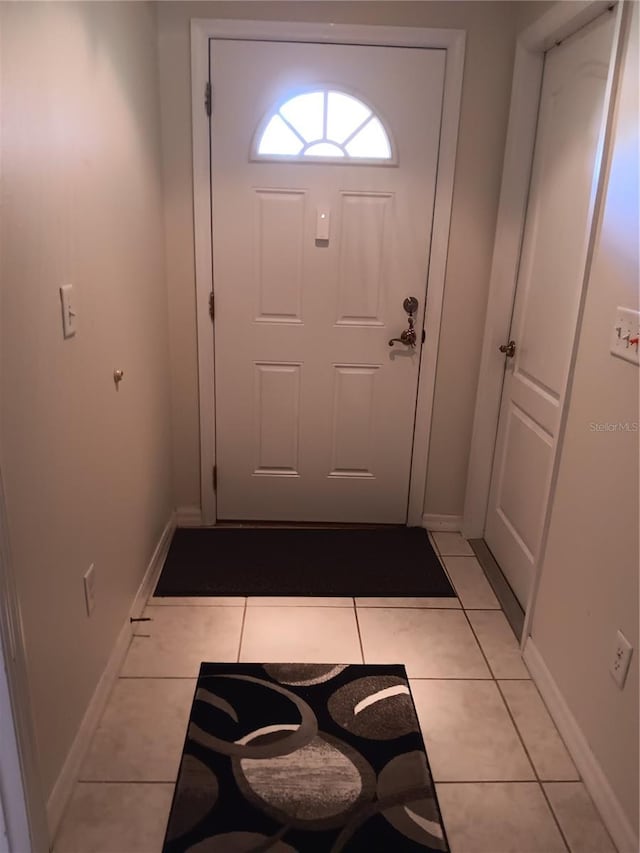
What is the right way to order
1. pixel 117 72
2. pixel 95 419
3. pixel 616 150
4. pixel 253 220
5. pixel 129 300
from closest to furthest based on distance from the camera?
pixel 616 150
pixel 95 419
pixel 117 72
pixel 129 300
pixel 253 220

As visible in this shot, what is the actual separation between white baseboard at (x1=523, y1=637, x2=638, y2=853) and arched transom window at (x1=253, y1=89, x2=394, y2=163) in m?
1.95

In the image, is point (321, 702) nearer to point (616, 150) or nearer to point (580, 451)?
point (580, 451)

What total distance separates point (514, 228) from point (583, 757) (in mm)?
1870

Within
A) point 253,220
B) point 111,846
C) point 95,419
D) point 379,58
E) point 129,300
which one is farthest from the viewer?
point 253,220

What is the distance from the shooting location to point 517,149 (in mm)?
2344

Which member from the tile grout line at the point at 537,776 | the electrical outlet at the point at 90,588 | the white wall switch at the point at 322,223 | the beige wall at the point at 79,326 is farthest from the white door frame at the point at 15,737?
the white wall switch at the point at 322,223

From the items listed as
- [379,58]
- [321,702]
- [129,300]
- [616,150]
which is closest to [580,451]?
[616,150]

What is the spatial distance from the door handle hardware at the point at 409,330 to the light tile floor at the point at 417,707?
101 cm

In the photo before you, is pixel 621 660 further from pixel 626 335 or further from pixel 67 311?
pixel 67 311

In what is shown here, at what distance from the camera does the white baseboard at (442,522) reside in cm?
290

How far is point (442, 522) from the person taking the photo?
114 inches

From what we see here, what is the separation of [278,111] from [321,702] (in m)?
2.15

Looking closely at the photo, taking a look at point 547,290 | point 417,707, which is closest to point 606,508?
point 417,707

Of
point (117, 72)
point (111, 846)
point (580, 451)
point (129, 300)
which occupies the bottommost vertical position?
point (111, 846)
